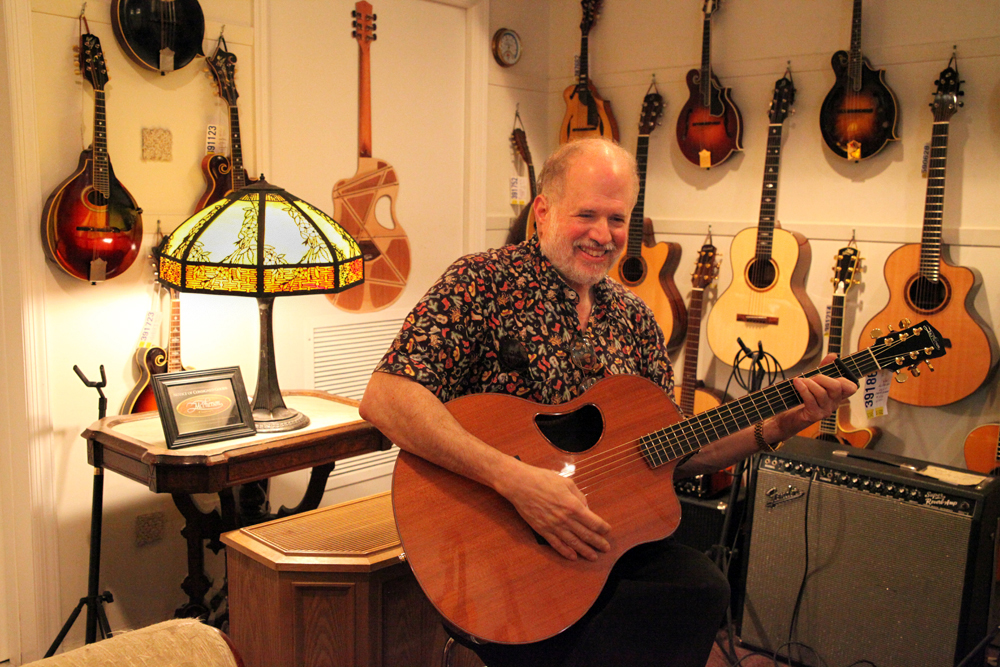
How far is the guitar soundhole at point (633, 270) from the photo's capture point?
346 cm

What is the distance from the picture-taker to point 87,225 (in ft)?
7.78

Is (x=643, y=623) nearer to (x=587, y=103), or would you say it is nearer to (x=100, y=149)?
(x=100, y=149)

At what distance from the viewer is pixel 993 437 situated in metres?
2.68

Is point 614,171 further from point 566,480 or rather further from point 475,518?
point 475,518

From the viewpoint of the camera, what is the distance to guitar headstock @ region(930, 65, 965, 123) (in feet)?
8.80

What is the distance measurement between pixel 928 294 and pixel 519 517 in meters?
1.92

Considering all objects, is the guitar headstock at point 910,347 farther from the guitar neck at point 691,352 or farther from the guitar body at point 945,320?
the guitar neck at point 691,352

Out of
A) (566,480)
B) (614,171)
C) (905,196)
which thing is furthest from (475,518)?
(905,196)

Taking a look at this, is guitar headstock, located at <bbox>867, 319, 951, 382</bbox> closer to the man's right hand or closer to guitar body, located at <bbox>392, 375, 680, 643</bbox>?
guitar body, located at <bbox>392, 375, 680, 643</bbox>

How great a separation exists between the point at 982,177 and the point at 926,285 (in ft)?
1.38

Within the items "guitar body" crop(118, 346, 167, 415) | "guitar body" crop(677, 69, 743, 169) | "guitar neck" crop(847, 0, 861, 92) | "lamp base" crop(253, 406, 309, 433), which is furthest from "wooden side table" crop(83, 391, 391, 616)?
"guitar neck" crop(847, 0, 861, 92)

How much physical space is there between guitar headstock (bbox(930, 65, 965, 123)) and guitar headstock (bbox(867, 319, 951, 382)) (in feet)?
4.63

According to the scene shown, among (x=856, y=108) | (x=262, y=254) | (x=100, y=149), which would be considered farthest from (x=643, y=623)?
(x=856, y=108)

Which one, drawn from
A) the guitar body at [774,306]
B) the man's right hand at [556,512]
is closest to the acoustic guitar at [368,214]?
the guitar body at [774,306]
